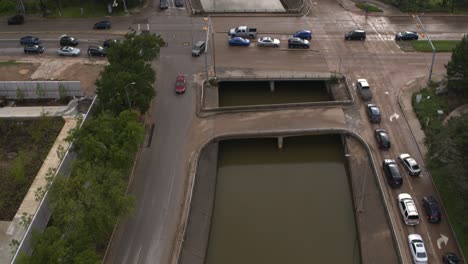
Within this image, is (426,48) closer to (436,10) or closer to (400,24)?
(400,24)

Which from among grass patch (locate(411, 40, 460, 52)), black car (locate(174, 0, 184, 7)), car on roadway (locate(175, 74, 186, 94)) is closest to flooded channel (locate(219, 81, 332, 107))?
car on roadway (locate(175, 74, 186, 94))

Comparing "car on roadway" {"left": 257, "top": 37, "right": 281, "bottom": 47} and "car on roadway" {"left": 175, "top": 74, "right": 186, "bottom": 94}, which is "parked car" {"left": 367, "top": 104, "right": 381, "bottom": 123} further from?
"car on roadway" {"left": 175, "top": 74, "right": 186, "bottom": 94}

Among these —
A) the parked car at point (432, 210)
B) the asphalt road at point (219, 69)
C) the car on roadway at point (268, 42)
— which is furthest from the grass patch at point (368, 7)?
the parked car at point (432, 210)

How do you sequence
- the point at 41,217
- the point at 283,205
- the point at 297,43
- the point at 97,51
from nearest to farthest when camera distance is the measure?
1. the point at 41,217
2. the point at 283,205
3. the point at 297,43
4. the point at 97,51

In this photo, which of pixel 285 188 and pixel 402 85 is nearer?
pixel 285 188

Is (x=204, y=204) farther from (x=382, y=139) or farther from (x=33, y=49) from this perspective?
(x=33, y=49)

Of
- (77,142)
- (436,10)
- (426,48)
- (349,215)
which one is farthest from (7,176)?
(436,10)

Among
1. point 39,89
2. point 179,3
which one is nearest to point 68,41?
point 39,89
